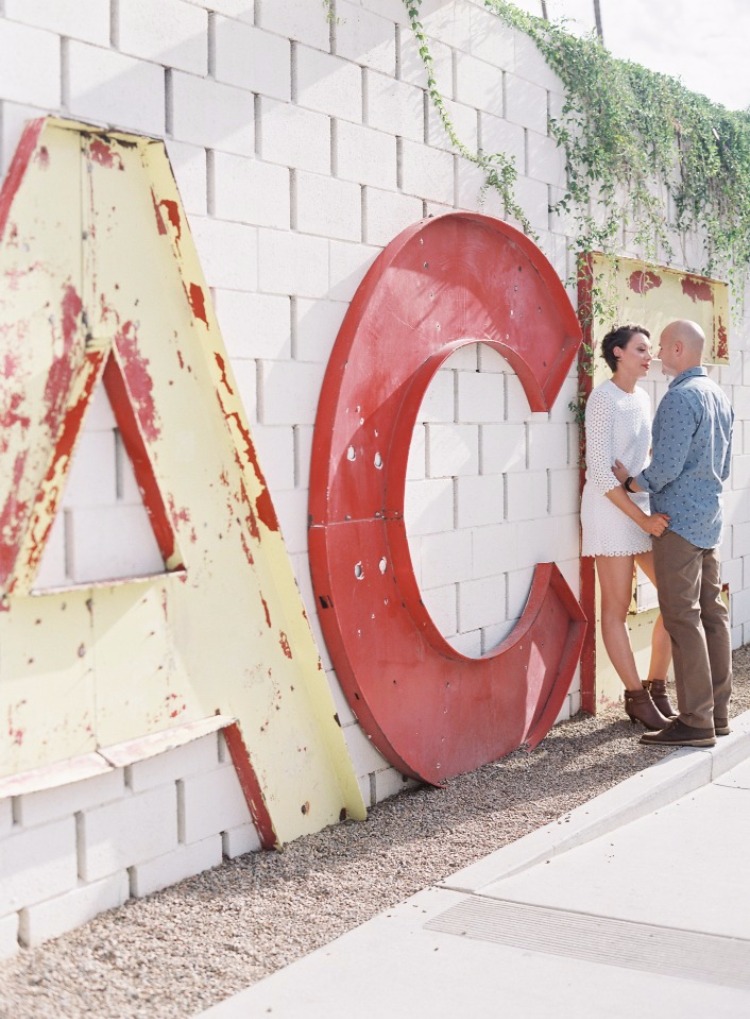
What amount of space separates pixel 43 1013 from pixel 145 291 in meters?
2.10

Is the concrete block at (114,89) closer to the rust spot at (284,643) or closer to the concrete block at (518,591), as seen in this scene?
the rust spot at (284,643)

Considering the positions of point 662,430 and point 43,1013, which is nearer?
point 43,1013

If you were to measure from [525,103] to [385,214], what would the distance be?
55.0 inches

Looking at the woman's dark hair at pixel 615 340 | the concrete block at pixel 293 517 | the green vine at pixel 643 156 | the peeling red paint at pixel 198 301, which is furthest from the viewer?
the green vine at pixel 643 156

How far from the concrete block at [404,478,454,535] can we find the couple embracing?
0.95m

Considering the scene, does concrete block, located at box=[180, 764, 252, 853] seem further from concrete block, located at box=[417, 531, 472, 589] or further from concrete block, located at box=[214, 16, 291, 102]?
concrete block, located at box=[214, 16, 291, 102]

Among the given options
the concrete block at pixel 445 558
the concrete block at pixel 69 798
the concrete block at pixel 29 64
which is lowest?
the concrete block at pixel 69 798

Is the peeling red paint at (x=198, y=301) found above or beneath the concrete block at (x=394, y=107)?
beneath

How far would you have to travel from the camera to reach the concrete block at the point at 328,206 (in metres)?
4.54

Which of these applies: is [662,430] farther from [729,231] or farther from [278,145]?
[729,231]

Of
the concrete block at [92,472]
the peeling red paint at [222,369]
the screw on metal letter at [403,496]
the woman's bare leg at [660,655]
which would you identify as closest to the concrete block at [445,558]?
the screw on metal letter at [403,496]

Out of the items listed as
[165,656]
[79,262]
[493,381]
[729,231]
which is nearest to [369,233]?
[493,381]

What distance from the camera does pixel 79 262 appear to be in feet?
12.1

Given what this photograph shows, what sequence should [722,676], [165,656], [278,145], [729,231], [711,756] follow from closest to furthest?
[165,656]
[278,145]
[711,756]
[722,676]
[729,231]
